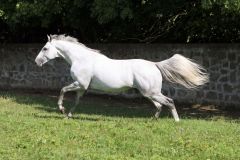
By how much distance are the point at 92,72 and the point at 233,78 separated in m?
5.87

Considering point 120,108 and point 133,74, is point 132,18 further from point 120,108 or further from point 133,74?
point 133,74

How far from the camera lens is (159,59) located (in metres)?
18.8

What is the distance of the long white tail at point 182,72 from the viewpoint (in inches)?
484

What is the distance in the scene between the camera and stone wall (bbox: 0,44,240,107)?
1692 cm

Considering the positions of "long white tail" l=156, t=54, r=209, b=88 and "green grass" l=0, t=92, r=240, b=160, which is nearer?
"green grass" l=0, t=92, r=240, b=160

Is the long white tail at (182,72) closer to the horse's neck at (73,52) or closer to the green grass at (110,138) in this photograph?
the green grass at (110,138)

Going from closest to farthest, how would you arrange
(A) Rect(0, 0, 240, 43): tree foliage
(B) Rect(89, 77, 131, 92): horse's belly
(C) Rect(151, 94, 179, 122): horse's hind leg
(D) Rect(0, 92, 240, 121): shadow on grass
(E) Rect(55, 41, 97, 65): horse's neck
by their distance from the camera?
1. (C) Rect(151, 94, 179, 122): horse's hind leg
2. (B) Rect(89, 77, 131, 92): horse's belly
3. (E) Rect(55, 41, 97, 65): horse's neck
4. (D) Rect(0, 92, 240, 121): shadow on grass
5. (A) Rect(0, 0, 240, 43): tree foliage

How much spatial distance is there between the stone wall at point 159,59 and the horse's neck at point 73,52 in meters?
5.65

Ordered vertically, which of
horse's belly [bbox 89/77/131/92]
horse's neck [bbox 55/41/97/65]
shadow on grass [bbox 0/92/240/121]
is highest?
horse's neck [bbox 55/41/97/65]

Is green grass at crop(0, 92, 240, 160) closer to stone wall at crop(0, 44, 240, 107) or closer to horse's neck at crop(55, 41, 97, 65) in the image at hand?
horse's neck at crop(55, 41, 97, 65)

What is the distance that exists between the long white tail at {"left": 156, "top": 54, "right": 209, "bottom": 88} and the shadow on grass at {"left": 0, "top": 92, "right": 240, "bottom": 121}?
1788mm

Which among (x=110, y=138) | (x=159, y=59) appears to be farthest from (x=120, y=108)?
(x=110, y=138)

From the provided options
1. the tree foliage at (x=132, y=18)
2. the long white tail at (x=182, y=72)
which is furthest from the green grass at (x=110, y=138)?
the tree foliage at (x=132, y=18)

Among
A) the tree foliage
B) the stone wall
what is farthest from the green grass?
the tree foliage
